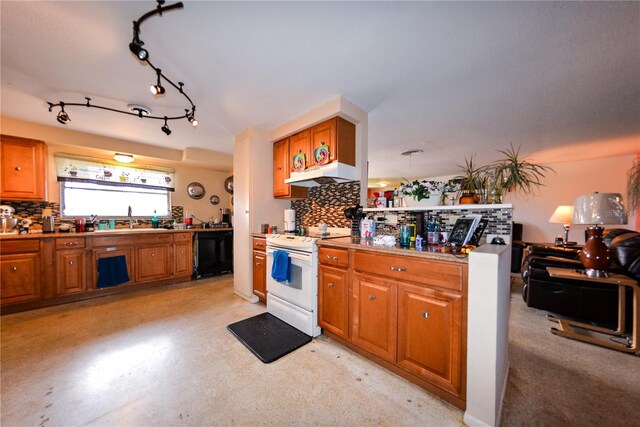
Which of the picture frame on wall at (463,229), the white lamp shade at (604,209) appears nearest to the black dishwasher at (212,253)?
the picture frame on wall at (463,229)

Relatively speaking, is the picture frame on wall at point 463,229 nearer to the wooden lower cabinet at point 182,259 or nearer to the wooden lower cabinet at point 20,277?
the wooden lower cabinet at point 182,259

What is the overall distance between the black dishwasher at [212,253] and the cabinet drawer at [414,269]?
10.8 feet

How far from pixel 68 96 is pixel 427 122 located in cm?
427

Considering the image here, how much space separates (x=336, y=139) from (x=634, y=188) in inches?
225

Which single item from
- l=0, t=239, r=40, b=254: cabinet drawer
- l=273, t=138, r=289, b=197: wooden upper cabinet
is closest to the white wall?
l=273, t=138, r=289, b=197: wooden upper cabinet

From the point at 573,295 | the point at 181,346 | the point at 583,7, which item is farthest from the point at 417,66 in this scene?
the point at 181,346

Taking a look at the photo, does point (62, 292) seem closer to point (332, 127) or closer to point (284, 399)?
point (284, 399)

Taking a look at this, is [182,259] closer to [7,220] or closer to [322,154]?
[7,220]

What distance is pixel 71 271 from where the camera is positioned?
115 inches

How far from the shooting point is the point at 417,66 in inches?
73.5

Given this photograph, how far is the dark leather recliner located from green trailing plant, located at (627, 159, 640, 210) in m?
2.49

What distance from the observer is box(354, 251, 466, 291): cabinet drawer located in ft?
4.30

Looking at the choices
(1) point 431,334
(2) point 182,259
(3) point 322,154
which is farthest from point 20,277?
(1) point 431,334

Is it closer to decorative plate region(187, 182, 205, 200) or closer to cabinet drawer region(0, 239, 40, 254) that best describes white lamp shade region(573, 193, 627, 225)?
decorative plate region(187, 182, 205, 200)
